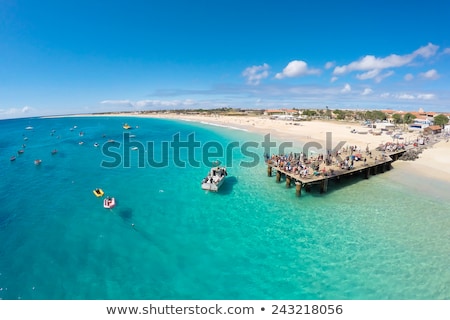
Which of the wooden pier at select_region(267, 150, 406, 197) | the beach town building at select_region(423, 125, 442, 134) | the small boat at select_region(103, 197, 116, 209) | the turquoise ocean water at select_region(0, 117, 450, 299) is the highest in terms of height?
the beach town building at select_region(423, 125, 442, 134)

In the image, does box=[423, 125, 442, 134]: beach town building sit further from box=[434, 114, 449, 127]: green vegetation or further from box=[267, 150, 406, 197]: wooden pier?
box=[267, 150, 406, 197]: wooden pier

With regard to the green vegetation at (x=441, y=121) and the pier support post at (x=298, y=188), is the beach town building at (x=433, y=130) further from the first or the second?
the pier support post at (x=298, y=188)

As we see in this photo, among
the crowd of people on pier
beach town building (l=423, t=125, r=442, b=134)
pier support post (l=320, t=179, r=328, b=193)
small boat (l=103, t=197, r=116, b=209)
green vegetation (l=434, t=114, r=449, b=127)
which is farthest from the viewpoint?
green vegetation (l=434, t=114, r=449, b=127)

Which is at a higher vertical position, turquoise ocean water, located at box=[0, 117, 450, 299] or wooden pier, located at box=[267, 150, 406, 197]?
wooden pier, located at box=[267, 150, 406, 197]

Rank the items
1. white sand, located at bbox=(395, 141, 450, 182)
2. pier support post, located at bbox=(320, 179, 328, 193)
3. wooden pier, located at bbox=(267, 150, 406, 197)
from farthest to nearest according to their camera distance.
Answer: white sand, located at bbox=(395, 141, 450, 182) → pier support post, located at bbox=(320, 179, 328, 193) → wooden pier, located at bbox=(267, 150, 406, 197)

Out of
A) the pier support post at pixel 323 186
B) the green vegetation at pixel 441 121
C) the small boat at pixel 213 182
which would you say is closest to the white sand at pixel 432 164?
the pier support post at pixel 323 186

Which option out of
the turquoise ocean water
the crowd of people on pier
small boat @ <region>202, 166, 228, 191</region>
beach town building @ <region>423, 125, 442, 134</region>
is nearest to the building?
beach town building @ <region>423, 125, 442, 134</region>

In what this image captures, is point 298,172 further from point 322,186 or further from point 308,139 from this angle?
point 308,139
